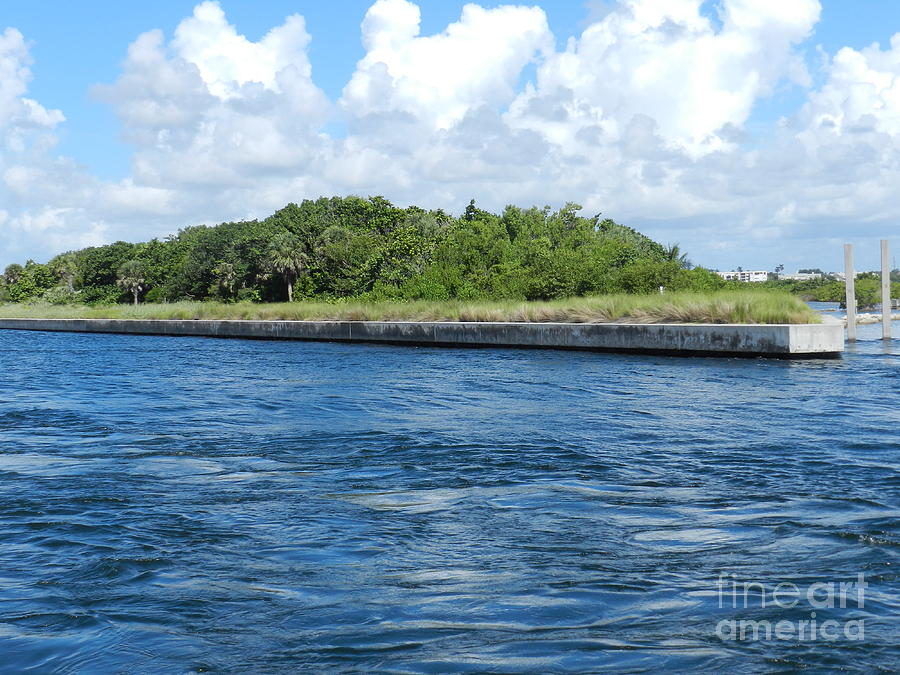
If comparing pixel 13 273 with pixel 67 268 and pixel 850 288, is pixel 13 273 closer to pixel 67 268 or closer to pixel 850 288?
pixel 67 268

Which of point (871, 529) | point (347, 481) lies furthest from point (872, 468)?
point (347, 481)

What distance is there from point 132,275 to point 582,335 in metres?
67.7

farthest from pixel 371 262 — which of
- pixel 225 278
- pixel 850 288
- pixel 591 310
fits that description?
pixel 225 278

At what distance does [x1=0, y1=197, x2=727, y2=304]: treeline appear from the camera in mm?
33406

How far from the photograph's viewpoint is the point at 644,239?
281 ft

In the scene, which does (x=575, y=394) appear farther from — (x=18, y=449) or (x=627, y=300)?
(x=627, y=300)

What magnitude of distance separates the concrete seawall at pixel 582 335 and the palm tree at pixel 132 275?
47739 millimetres

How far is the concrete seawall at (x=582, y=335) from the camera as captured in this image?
19.8 m

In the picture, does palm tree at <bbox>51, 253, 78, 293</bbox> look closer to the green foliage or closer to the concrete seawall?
the green foliage

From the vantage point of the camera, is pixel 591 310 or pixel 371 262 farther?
pixel 371 262

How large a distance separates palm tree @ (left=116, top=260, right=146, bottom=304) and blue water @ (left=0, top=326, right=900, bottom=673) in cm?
7303

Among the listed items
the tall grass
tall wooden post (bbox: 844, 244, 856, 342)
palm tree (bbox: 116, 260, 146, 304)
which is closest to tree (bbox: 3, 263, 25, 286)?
palm tree (bbox: 116, 260, 146, 304)

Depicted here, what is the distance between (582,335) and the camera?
78.1ft

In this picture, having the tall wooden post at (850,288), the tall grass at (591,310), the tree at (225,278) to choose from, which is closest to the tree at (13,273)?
the tree at (225,278)
